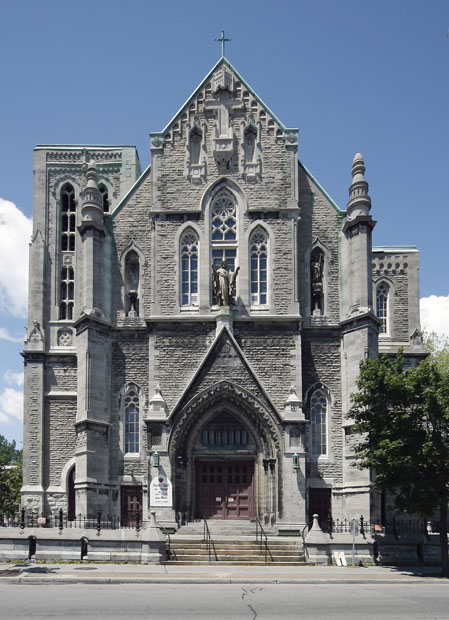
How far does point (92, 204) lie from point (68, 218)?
4.90 metres

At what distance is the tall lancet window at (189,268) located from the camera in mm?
33031

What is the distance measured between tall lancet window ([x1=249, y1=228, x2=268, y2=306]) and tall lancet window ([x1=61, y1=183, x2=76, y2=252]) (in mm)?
9432

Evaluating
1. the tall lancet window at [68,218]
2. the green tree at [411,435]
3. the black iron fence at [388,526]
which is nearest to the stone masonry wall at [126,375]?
the tall lancet window at [68,218]

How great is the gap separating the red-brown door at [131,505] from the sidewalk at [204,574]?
7104 mm

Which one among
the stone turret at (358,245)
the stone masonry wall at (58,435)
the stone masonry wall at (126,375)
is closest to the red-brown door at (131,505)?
the stone masonry wall at (126,375)

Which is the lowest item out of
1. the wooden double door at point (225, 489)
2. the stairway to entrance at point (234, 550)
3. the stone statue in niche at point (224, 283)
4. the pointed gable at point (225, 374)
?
the stairway to entrance at point (234, 550)

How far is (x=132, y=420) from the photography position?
32.3 m

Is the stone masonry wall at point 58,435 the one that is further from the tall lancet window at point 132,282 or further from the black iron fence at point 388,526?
the black iron fence at point 388,526

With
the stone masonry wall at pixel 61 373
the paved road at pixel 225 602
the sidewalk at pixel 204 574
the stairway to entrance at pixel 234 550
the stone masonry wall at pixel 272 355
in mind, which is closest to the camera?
the paved road at pixel 225 602

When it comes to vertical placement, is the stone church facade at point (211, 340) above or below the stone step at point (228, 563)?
Result: above

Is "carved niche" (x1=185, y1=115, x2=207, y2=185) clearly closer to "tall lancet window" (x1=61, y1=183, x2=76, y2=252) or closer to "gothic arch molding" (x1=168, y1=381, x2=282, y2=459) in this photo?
"tall lancet window" (x1=61, y1=183, x2=76, y2=252)

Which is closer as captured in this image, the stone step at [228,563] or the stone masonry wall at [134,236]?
the stone step at [228,563]

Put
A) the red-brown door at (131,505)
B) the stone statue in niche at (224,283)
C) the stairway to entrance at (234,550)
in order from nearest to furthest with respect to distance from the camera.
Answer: the stairway to entrance at (234,550) → the red-brown door at (131,505) → the stone statue in niche at (224,283)

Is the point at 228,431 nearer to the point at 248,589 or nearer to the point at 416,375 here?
the point at 416,375
